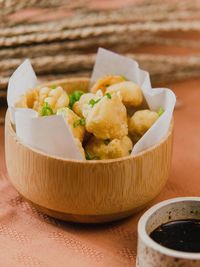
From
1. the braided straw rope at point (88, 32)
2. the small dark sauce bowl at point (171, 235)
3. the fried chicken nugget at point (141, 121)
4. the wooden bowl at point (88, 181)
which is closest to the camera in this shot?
the small dark sauce bowl at point (171, 235)

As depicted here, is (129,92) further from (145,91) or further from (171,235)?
(171,235)

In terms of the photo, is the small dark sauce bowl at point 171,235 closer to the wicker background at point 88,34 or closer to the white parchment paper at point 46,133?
the white parchment paper at point 46,133

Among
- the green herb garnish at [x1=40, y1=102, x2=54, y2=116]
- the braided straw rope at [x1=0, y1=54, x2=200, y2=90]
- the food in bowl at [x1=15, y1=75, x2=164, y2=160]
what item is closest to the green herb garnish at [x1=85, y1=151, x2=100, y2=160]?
the food in bowl at [x1=15, y1=75, x2=164, y2=160]

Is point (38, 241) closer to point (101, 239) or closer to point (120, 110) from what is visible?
point (101, 239)

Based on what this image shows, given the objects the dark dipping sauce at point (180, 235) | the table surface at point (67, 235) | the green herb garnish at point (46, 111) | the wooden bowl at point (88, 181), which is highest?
the green herb garnish at point (46, 111)

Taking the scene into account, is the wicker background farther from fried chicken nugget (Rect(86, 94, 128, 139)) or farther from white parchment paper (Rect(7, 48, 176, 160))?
fried chicken nugget (Rect(86, 94, 128, 139))

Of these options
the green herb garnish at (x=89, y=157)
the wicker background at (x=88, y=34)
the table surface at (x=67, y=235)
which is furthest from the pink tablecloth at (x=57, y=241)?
the wicker background at (x=88, y=34)
